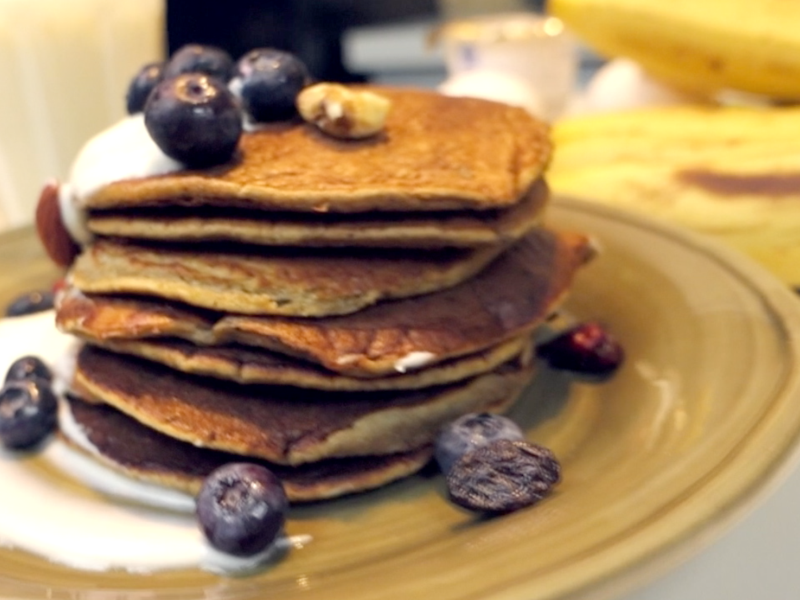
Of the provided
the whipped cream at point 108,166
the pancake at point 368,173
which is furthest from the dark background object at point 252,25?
the pancake at point 368,173

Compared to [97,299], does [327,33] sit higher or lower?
lower

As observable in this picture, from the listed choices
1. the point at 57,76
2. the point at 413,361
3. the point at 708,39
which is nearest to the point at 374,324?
the point at 413,361

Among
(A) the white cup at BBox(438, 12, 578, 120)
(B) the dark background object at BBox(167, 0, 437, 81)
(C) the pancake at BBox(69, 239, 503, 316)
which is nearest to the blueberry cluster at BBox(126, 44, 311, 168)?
(C) the pancake at BBox(69, 239, 503, 316)

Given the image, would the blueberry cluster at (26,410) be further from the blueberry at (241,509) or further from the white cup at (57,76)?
the white cup at (57,76)

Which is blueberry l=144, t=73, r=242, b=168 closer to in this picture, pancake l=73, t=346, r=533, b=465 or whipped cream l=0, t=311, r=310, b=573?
pancake l=73, t=346, r=533, b=465

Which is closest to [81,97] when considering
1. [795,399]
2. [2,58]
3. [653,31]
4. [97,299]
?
[2,58]

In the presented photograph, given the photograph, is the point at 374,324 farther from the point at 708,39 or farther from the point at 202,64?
the point at 708,39

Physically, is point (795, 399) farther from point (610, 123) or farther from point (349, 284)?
point (610, 123)
